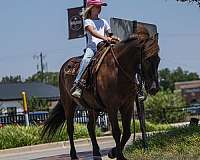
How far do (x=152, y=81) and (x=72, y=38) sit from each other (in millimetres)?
13136

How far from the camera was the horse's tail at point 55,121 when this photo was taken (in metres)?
11.3

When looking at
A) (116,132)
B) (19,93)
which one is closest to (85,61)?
(116,132)

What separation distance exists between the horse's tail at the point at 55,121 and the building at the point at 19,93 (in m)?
50.0

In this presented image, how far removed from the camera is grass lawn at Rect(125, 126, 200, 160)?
874cm

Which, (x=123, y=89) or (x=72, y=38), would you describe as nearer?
(x=123, y=89)

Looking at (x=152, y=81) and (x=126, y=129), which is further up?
(x=152, y=81)

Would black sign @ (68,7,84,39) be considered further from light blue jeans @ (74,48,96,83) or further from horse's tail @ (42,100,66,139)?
light blue jeans @ (74,48,96,83)

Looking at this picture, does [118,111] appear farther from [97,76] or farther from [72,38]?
[72,38]

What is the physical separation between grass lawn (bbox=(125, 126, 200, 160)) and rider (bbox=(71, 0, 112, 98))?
1.55 metres

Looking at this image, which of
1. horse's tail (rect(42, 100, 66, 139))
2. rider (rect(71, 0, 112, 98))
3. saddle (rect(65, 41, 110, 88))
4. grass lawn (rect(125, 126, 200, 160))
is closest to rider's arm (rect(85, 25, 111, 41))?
rider (rect(71, 0, 112, 98))

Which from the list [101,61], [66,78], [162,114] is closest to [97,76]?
[101,61]

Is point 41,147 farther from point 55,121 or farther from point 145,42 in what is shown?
point 145,42

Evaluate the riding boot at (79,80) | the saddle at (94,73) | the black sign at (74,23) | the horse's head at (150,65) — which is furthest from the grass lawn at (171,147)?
the black sign at (74,23)

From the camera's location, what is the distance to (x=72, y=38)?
20875 mm
